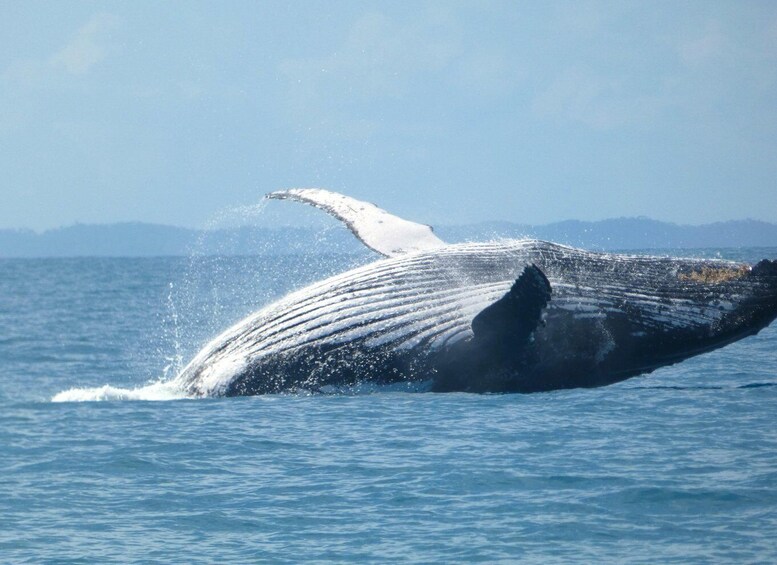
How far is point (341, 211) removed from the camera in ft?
42.5

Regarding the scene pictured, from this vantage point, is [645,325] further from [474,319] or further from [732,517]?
[732,517]

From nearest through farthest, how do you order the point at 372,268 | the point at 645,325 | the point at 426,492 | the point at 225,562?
the point at 225,562 → the point at 426,492 → the point at 645,325 → the point at 372,268

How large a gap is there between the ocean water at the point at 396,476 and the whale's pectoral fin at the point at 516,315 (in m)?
0.76

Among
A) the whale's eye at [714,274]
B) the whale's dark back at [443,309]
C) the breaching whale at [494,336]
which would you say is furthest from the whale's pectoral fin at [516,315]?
the whale's eye at [714,274]

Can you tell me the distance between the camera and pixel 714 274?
10922mm

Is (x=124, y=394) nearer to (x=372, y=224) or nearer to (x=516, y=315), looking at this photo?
(x=372, y=224)

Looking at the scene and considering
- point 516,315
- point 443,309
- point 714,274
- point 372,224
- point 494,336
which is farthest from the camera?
point 372,224

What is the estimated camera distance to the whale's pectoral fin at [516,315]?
9.36 meters

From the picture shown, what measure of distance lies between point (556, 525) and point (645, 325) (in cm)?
359

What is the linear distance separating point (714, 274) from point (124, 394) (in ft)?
22.1

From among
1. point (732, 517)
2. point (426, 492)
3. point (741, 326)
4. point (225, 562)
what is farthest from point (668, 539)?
point (741, 326)

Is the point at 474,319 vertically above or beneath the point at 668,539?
above

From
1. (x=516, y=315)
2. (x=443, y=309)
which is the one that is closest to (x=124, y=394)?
(x=443, y=309)

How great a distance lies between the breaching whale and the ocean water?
291mm
